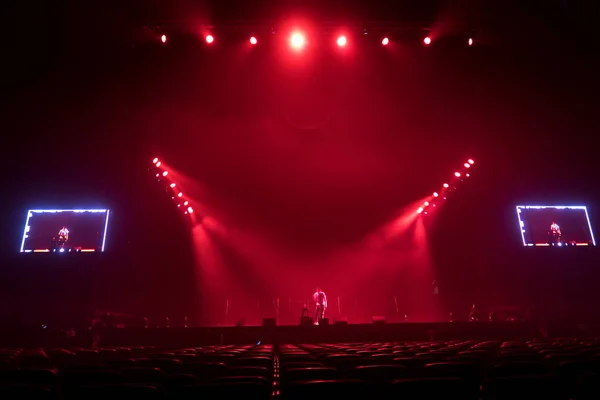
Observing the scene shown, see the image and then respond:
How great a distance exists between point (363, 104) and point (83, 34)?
26.3ft

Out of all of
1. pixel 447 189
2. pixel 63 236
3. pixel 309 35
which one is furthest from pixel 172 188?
pixel 447 189

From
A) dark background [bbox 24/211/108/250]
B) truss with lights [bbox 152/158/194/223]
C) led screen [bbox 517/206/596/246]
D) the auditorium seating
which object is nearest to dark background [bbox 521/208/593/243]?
led screen [bbox 517/206/596/246]

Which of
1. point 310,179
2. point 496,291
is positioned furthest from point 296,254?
point 496,291

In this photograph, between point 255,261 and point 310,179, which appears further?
point 255,261

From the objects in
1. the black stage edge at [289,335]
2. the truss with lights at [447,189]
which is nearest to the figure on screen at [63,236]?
the black stage edge at [289,335]

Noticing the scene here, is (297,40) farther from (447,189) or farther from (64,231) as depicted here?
(64,231)

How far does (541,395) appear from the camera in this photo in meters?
2.14

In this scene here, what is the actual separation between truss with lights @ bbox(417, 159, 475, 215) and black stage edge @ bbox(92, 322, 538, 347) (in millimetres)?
6982

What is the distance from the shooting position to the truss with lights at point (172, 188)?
15.5 metres

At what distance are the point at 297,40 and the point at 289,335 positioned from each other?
325 inches

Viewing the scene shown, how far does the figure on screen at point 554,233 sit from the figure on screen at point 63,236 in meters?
20.1

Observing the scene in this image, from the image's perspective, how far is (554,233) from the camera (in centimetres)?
1631

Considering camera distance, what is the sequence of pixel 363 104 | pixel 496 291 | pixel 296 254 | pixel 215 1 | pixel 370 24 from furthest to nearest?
pixel 296 254, pixel 496 291, pixel 363 104, pixel 370 24, pixel 215 1

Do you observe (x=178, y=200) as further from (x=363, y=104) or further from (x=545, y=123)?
(x=545, y=123)
